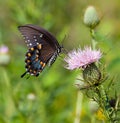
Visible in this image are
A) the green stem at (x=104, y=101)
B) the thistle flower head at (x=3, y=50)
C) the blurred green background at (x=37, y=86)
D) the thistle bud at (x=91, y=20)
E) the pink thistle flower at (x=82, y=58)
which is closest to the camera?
the green stem at (x=104, y=101)

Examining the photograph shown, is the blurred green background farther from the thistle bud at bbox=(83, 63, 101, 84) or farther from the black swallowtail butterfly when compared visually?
the thistle bud at bbox=(83, 63, 101, 84)

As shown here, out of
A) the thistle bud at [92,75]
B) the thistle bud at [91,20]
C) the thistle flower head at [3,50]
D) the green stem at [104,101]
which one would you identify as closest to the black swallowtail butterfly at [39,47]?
the thistle bud at [91,20]

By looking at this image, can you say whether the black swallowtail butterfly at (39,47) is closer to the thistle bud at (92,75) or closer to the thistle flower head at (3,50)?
the thistle bud at (92,75)

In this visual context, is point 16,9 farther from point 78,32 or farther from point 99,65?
point 78,32

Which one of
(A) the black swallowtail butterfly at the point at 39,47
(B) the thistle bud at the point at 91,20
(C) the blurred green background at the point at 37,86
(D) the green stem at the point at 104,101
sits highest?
(C) the blurred green background at the point at 37,86

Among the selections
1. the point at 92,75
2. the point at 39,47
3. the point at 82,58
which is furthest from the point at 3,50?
the point at 92,75

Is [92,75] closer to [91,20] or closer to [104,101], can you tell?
[104,101]

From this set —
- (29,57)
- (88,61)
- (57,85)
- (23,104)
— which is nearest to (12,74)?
(57,85)
